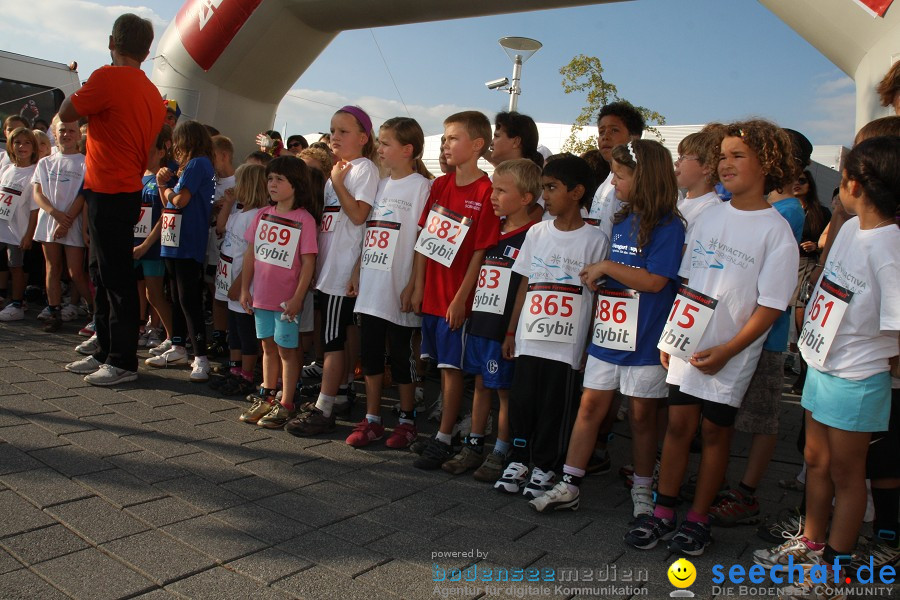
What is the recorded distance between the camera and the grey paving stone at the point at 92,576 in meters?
2.07

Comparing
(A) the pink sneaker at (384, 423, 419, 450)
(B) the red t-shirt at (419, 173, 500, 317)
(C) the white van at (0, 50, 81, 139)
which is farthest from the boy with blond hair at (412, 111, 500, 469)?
(C) the white van at (0, 50, 81, 139)

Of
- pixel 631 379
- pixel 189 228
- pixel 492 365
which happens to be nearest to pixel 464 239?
pixel 492 365

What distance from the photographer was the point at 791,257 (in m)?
2.62

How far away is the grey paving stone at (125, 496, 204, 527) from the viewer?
259 centimetres

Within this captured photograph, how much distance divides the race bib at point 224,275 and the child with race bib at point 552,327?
241 cm

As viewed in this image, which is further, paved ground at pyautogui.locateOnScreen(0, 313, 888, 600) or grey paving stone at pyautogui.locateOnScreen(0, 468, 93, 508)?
grey paving stone at pyautogui.locateOnScreen(0, 468, 93, 508)

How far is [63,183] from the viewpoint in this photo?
587cm

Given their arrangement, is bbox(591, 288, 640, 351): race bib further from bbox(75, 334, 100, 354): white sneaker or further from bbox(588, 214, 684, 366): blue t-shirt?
bbox(75, 334, 100, 354): white sneaker

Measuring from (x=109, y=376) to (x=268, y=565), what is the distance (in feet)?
8.73

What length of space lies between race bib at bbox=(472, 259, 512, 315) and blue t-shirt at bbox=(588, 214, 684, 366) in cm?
60

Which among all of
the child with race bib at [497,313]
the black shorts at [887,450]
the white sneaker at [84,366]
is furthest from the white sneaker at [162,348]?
the black shorts at [887,450]

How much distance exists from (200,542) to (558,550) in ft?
4.43

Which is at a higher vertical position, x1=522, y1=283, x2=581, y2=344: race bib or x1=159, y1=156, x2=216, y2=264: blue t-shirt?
x1=159, y1=156, x2=216, y2=264: blue t-shirt

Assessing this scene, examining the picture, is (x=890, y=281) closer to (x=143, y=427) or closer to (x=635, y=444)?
(x=635, y=444)
